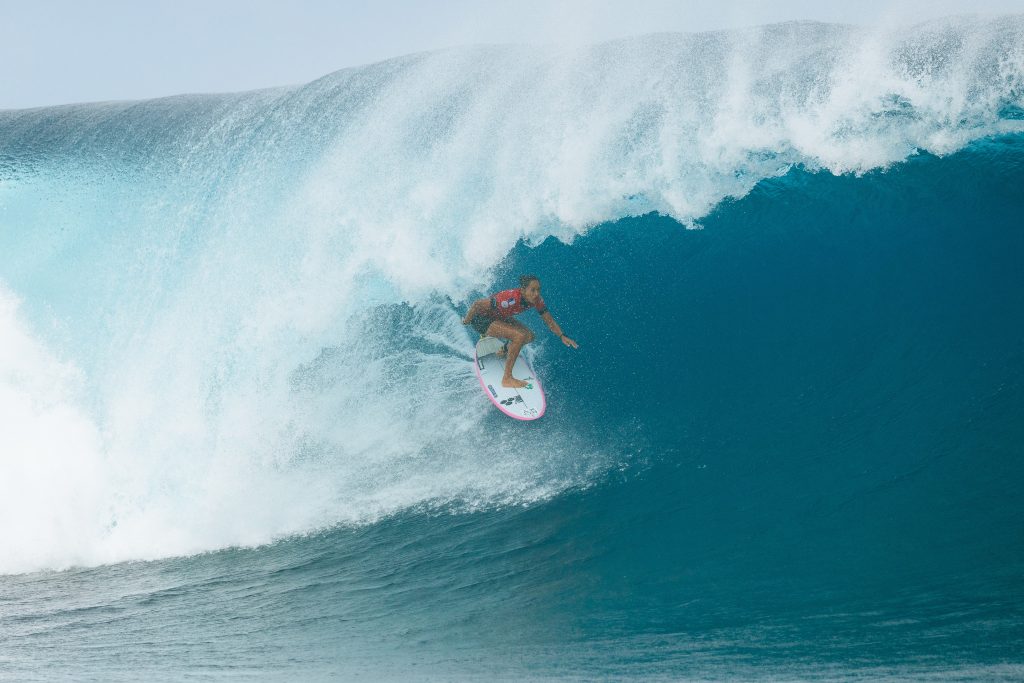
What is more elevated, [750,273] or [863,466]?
[750,273]

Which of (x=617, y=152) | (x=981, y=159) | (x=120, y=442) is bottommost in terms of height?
(x=120, y=442)

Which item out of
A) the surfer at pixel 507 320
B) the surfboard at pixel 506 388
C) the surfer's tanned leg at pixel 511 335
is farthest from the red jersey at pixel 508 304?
the surfboard at pixel 506 388

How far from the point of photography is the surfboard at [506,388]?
22.6 feet

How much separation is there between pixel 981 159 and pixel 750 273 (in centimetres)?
→ 294

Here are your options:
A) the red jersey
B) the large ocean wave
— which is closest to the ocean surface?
the large ocean wave

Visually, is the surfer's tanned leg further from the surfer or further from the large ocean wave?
the large ocean wave

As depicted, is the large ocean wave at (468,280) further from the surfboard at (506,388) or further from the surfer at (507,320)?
the surfer at (507,320)

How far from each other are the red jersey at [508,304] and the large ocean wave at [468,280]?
730 millimetres

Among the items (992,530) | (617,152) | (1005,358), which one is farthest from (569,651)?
(617,152)

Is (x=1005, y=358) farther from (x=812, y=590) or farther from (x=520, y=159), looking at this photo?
(x=520, y=159)

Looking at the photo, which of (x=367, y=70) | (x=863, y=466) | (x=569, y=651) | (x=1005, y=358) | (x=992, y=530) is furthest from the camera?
(x=367, y=70)

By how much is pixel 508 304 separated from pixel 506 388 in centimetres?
84

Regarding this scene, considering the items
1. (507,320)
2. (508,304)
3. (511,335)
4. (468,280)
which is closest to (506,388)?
(511,335)

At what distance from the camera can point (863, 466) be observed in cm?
567
